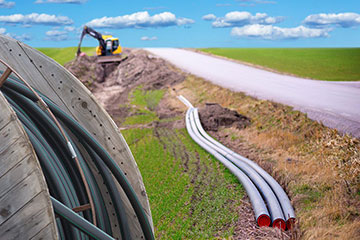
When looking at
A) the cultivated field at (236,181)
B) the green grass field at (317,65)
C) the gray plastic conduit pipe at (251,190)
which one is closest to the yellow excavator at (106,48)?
the green grass field at (317,65)

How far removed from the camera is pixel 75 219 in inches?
113

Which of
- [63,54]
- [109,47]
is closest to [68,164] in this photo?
[109,47]

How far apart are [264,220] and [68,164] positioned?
10.9 feet

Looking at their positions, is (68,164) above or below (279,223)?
above

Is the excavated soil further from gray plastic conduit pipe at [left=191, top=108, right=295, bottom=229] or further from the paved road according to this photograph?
the paved road

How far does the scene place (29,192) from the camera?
257cm

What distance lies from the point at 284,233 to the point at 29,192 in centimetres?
409

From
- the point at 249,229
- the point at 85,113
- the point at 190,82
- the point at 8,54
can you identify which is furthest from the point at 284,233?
the point at 190,82

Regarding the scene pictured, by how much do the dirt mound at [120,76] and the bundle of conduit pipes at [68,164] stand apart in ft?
41.1

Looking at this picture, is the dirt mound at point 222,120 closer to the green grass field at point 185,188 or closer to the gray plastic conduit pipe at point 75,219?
the green grass field at point 185,188

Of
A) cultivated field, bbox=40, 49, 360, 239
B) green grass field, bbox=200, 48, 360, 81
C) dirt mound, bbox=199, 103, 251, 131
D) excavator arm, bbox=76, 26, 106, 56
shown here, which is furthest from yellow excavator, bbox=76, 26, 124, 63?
dirt mound, bbox=199, 103, 251, 131

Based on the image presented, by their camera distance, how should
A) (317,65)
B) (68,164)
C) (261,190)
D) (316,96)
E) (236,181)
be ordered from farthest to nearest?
A: (317,65)
(316,96)
(236,181)
(261,190)
(68,164)

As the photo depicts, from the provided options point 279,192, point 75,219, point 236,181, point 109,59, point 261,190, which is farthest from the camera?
point 109,59

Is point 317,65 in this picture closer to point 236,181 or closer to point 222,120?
point 222,120
